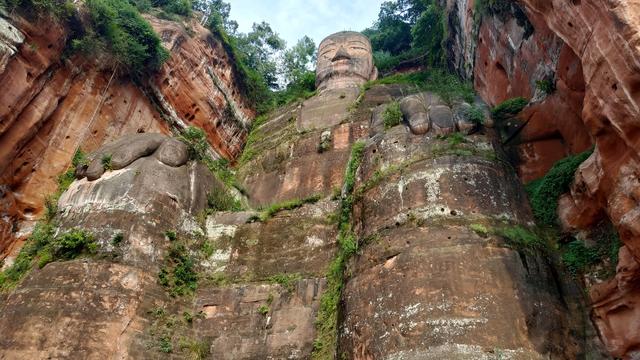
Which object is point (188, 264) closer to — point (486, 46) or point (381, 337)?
point (381, 337)

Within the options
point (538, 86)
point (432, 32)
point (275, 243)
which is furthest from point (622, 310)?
point (432, 32)

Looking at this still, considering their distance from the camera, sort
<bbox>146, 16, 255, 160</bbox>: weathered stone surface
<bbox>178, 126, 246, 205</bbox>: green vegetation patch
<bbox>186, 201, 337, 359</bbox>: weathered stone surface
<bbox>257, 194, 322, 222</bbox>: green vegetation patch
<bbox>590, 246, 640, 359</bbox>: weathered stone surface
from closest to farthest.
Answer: <bbox>590, 246, 640, 359</bbox>: weathered stone surface, <bbox>186, 201, 337, 359</bbox>: weathered stone surface, <bbox>257, 194, 322, 222</bbox>: green vegetation patch, <bbox>178, 126, 246, 205</bbox>: green vegetation patch, <bbox>146, 16, 255, 160</bbox>: weathered stone surface

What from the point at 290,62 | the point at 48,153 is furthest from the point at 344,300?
the point at 290,62

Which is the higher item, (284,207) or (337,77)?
(337,77)

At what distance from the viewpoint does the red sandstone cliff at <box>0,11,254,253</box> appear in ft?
47.8

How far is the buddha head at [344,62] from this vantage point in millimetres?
25328

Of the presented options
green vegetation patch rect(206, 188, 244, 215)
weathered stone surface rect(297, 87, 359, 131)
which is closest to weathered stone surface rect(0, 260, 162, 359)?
green vegetation patch rect(206, 188, 244, 215)

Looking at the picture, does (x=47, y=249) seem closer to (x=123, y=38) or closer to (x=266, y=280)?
(x=266, y=280)

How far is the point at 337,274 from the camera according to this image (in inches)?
464

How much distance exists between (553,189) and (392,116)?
4.23 meters

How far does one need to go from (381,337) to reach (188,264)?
584cm

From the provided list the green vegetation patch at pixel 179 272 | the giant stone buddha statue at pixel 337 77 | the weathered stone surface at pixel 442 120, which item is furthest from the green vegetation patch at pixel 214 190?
the weathered stone surface at pixel 442 120

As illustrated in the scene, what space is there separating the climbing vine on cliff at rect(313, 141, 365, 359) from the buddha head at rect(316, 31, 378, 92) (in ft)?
39.4

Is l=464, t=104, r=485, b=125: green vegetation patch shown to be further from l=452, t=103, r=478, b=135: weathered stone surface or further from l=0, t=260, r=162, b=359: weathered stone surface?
l=0, t=260, r=162, b=359: weathered stone surface
